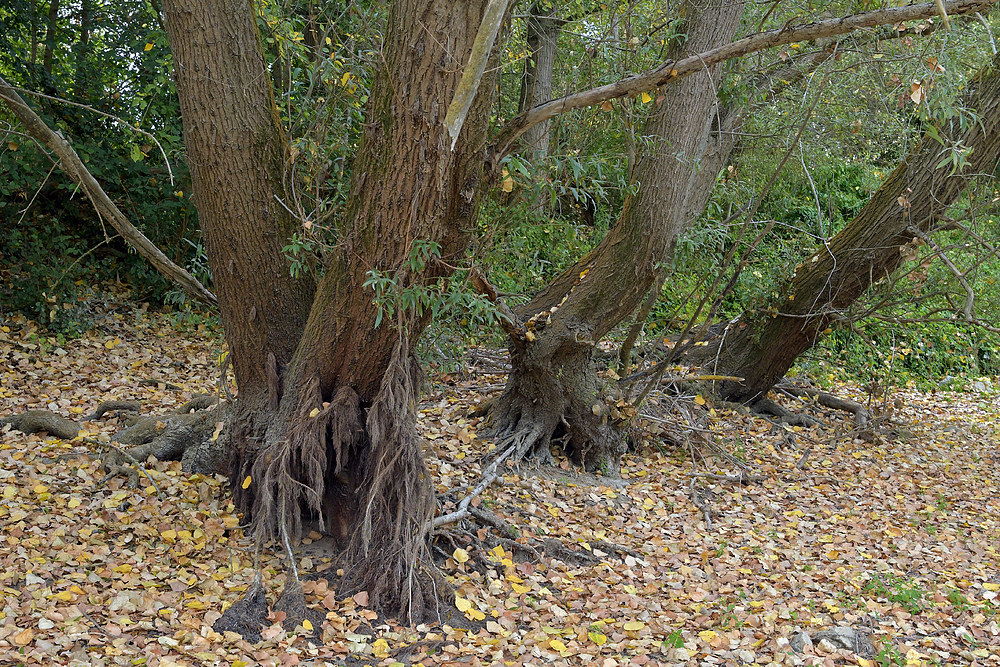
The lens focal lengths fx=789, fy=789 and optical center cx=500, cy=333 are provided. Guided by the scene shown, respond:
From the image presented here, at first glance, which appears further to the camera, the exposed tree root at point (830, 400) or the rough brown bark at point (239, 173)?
the exposed tree root at point (830, 400)

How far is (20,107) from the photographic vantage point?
4023 millimetres

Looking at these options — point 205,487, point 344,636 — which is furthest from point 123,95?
point 344,636

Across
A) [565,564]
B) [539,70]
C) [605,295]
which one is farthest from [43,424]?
[539,70]

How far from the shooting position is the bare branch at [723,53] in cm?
312

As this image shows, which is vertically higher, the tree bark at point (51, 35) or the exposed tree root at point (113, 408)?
the tree bark at point (51, 35)

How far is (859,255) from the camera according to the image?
7.21 metres

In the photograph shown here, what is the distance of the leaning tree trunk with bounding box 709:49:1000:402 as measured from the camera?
6.57 meters

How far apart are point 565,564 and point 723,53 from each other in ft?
9.50

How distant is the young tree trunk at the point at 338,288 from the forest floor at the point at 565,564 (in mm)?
322

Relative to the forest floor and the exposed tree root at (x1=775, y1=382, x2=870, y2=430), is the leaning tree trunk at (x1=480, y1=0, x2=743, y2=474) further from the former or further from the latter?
the exposed tree root at (x1=775, y1=382, x2=870, y2=430)

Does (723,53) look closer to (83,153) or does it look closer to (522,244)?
(522,244)

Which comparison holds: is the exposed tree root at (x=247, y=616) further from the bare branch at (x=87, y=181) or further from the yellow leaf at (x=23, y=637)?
the bare branch at (x=87, y=181)

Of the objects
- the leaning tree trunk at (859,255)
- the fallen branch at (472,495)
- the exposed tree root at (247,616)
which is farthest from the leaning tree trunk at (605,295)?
the exposed tree root at (247,616)

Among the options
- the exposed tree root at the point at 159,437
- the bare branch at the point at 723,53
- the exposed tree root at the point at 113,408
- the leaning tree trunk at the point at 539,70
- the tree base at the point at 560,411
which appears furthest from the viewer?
the leaning tree trunk at the point at 539,70
